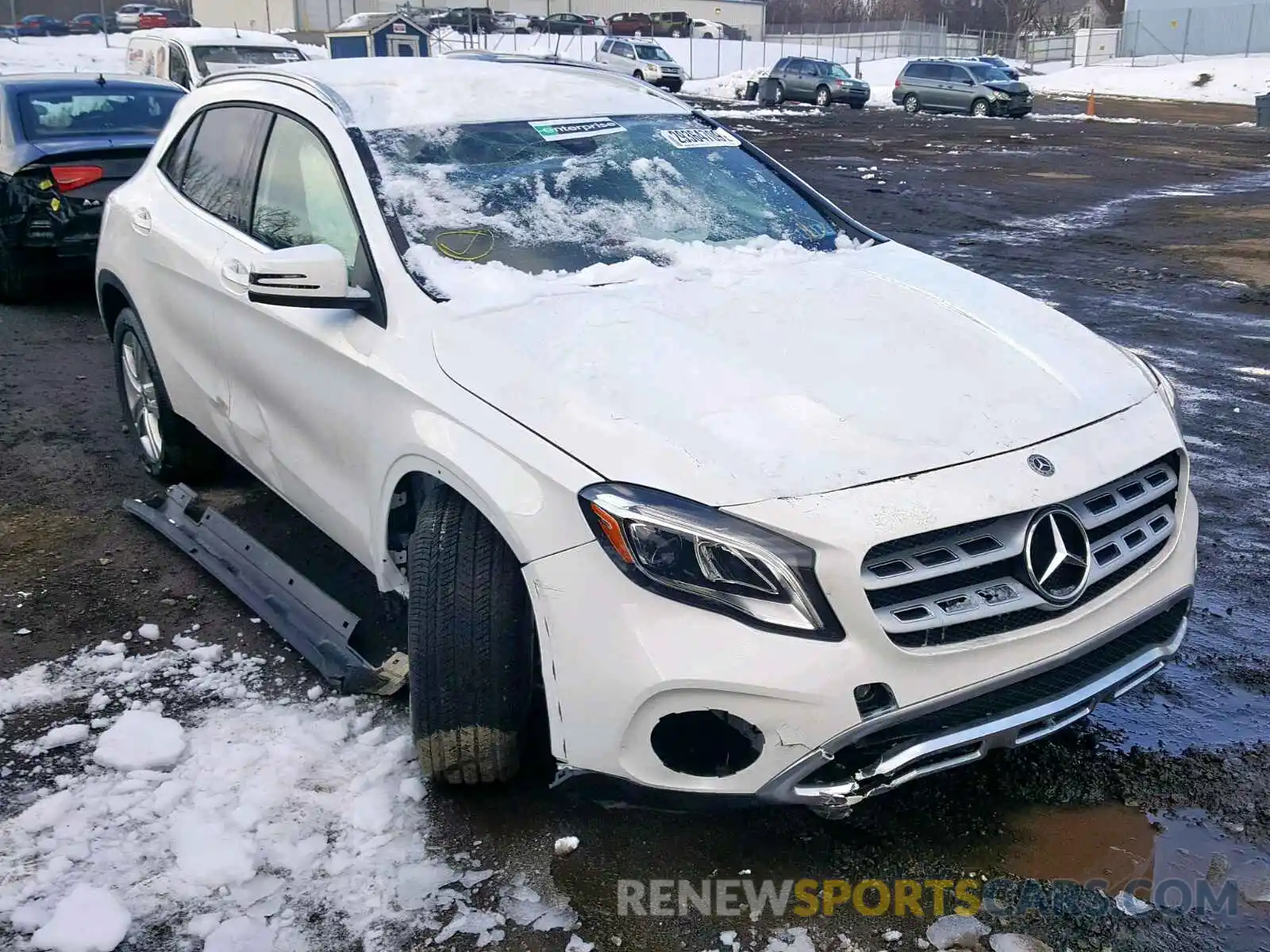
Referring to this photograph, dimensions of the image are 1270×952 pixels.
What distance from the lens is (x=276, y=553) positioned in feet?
14.8

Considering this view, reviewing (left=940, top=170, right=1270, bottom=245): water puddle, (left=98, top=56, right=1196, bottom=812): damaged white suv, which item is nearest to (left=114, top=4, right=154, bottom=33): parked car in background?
(left=940, top=170, right=1270, bottom=245): water puddle

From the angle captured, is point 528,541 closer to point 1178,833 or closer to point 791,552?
point 791,552

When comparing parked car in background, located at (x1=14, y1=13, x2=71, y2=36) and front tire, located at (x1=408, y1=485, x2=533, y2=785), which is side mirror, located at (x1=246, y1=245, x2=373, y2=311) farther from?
parked car in background, located at (x1=14, y1=13, x2=71, y2=36)

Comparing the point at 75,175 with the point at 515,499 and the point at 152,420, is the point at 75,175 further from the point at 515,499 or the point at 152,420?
the point at 515,499

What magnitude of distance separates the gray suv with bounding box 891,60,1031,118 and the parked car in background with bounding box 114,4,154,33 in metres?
36.3

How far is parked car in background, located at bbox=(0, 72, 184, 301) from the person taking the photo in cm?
809

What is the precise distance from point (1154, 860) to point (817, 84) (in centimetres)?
3824

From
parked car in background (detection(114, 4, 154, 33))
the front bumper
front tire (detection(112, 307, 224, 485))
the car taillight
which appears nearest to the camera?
the front bumper

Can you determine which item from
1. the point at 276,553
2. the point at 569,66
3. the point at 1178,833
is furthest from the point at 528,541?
the point at 569,66

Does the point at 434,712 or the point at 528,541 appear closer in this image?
the point at 528,541

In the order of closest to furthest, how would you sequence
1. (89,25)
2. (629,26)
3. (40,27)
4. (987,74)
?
(987,74), (40,27), (89,25), (629,26)

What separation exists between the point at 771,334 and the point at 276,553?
2342 millimetres

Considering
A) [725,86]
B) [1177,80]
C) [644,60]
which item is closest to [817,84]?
[644,60]

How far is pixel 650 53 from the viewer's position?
41500 mm
